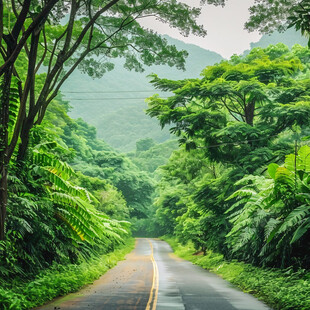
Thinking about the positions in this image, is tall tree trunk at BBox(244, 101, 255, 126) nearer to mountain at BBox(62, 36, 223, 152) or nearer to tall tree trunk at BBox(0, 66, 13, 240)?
tall tree trunk at BBox(0, 66, 13, 240)

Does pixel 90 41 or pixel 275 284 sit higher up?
pixel 90 41

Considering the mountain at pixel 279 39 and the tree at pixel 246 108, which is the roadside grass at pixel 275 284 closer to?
the tree at pixel 246 108

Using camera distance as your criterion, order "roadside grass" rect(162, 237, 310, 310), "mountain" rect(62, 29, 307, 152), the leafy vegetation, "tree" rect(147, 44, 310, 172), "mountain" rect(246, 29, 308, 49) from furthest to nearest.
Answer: "mountain" rect(62, 29, 307, 152) < "mountain" rect(246, 29, 308, 49) < "tree" rect(147, 44, 310, 172) < the leafy vegetation < "roadside grass" rect(162, 237, 310, 310)

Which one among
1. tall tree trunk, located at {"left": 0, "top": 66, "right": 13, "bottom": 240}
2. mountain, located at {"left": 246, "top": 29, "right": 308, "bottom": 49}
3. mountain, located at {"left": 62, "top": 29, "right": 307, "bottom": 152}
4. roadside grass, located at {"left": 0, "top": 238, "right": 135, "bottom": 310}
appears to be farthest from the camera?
mountain, located at {"left": 62, "top": 29, "right": 307, "bottom": 152}

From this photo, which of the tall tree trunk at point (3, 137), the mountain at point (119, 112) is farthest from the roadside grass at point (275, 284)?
the mountain at point (119, 112)

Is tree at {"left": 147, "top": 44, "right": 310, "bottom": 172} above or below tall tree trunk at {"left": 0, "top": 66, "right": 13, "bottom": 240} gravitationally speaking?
above

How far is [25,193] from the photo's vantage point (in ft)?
38.6

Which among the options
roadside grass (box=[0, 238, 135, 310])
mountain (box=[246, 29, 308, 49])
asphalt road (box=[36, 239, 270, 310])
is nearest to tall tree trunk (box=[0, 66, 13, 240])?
roadside grass (box=[0, 238, 135, 310])

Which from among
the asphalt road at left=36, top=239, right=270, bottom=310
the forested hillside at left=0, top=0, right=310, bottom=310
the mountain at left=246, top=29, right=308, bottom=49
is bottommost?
the asphalt road at left=36, top=239, right=270, bottom=310

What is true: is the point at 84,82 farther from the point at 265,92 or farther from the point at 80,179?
the point at 265,92

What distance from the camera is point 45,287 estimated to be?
10805 millimetres

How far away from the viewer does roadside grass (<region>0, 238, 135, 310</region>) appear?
8477 mm

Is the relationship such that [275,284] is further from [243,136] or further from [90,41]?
[90,41]

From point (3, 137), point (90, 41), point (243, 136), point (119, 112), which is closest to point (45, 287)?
point (3, 137)
